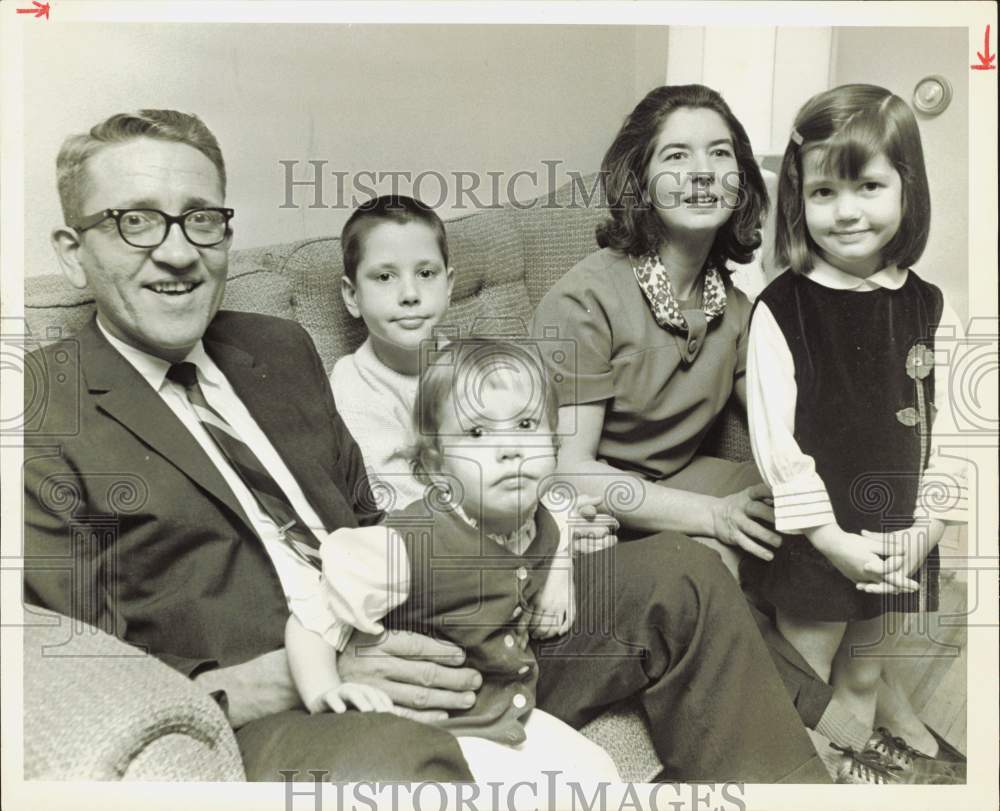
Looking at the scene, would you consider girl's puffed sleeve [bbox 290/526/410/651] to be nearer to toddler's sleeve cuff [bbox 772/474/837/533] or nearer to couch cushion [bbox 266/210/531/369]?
couch cushion [bbox 266/210/531/369]

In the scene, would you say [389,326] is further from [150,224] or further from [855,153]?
[855,153]

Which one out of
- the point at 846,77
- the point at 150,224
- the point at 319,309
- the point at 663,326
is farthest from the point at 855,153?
the point at 150,224

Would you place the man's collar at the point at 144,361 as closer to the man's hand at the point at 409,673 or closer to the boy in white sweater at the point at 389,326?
the boy in white sweater at the point at 389,326

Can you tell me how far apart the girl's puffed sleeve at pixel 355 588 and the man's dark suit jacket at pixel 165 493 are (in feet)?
0.14

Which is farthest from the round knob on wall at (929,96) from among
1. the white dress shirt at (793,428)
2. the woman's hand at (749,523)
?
the woman's hand at (749,523)

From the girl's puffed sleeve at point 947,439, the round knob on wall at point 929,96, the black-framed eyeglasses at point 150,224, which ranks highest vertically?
the round knob on wall at point 929,96

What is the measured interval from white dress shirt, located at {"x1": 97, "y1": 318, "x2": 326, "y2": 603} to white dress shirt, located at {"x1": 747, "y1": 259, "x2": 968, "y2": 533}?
74 centimetres

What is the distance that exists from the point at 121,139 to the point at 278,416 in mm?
509

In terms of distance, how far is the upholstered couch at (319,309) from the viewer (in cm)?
158

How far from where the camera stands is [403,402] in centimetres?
170

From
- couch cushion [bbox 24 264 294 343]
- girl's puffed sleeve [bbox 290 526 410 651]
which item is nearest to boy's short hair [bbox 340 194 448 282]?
couch cushion [bbox 24 264 294 343]

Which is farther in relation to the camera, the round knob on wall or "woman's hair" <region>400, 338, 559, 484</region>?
the round knob on wall

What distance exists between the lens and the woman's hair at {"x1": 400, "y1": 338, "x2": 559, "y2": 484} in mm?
1674

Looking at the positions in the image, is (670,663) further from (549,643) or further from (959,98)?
(959,98)
